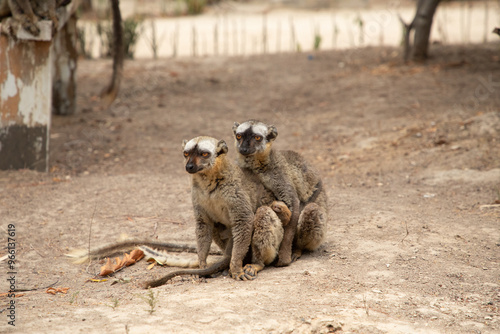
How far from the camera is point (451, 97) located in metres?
11.7

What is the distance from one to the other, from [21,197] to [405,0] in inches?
810

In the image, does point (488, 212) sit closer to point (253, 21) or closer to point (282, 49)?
point (282, 49)

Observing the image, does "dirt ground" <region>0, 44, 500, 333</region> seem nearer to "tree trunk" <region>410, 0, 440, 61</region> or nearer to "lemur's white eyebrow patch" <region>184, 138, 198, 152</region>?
"tree trunk" <region>410, 0, 440, 61</region>

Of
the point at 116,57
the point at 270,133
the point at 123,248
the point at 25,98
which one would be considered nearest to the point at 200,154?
the point at 270,133

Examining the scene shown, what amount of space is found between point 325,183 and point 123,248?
12.7ft

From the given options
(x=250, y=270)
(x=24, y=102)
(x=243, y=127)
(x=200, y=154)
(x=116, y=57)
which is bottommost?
(x=250, y=270)

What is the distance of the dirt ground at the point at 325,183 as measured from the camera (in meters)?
4.45

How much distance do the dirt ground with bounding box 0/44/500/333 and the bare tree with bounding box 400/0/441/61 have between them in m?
0.64

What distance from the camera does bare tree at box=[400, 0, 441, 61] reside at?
13312 millimetres

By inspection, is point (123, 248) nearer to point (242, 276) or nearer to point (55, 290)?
point (55, 290)

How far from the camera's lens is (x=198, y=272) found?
564 centimetres

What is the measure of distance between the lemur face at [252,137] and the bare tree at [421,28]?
8818 mm

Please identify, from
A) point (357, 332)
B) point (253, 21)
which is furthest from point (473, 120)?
point (253, 21)

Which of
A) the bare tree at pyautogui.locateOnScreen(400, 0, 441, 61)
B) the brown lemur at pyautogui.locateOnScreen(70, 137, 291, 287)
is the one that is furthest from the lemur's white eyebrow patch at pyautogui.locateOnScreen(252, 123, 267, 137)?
the bare tree at pyautogui.locateOnScreen(400, 0, 441, 61)
